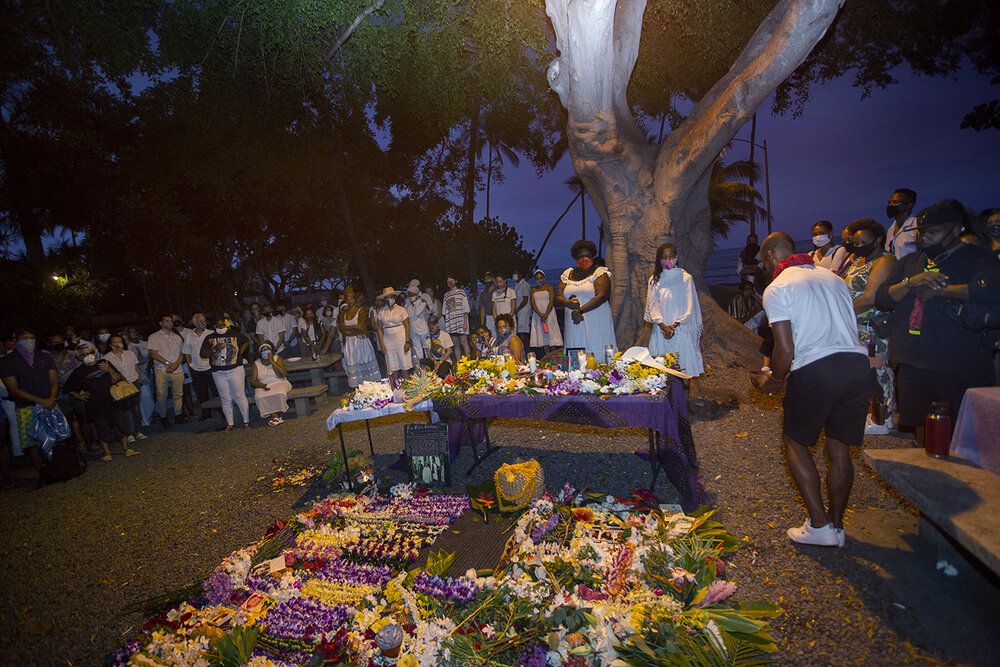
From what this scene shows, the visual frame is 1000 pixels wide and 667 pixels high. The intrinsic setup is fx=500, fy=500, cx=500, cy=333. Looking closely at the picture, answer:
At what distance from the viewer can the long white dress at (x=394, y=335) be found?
33.3 feet

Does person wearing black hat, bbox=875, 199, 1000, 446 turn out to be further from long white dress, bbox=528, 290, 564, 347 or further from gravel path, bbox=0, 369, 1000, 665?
long white dress, bbox=528, 290, 564, 347

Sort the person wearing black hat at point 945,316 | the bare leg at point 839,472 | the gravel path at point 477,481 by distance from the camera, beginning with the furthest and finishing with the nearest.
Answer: the person wearing black hat at point 945,316 → the bare leg at point 839,472 → the gravel path at point 477,481

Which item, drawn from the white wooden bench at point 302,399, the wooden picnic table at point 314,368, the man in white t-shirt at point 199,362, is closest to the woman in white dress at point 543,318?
the wooden picnic table at point 314,368

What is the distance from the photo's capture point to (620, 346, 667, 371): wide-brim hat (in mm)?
5125

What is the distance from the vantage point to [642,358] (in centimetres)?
525

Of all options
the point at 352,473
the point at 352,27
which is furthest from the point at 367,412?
the point at 352,27

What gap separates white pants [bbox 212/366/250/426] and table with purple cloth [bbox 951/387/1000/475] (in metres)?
9.64

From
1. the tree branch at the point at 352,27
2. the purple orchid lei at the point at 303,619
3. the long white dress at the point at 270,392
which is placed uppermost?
the tree branch at the point at 352,27

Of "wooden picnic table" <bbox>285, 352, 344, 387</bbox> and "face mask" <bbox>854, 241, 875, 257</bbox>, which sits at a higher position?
"face mask" <bbox>854, 241, 875, 257</bbox>

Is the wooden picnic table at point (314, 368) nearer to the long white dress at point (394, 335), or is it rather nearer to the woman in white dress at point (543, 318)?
the long white dress at point (394, 335)

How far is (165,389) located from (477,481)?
25.9ft

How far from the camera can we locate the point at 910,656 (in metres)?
2.82

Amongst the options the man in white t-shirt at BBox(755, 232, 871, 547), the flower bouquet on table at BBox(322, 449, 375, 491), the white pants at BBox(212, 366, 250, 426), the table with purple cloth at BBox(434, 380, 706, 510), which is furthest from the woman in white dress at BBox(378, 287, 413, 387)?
the man in white t-shirt at BBox(755, 232, 871, 547)

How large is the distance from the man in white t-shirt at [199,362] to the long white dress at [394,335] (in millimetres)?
3295
